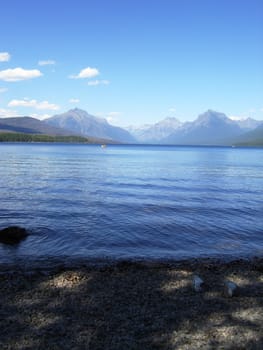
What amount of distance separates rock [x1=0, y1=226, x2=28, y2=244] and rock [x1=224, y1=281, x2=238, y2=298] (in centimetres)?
1103

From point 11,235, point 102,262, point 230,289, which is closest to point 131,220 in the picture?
point 11,235

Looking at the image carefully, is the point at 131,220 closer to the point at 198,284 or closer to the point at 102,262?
the point at 102,262

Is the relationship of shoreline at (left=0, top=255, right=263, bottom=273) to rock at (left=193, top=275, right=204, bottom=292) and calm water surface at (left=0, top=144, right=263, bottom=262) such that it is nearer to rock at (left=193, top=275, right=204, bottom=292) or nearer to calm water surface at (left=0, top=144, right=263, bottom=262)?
calm water surface at (left=0, top=144, right=263, bottom=262)

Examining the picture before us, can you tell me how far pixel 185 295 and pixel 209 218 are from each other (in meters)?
15.0

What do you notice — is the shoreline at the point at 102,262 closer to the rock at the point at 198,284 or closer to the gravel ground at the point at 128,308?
the gravel ground at the point at 128,308

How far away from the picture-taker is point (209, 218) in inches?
1038

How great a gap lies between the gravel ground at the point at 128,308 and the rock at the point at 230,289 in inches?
6.9

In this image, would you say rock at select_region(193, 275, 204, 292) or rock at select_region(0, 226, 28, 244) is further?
rock at select_region(0, 226, 28, 244)

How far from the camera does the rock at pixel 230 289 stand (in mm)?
11945

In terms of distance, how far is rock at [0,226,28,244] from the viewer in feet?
61.7

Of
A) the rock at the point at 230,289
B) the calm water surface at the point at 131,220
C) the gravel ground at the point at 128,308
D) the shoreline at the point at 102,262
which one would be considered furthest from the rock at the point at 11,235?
the rock at the point at 230,289

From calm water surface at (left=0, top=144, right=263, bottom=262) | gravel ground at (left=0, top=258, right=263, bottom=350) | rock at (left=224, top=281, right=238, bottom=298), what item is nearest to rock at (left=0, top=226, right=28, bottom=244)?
calm water surface at (left=0, top=144, right=263, bottom=262)

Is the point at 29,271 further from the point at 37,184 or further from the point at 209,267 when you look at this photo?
the point at 37,184

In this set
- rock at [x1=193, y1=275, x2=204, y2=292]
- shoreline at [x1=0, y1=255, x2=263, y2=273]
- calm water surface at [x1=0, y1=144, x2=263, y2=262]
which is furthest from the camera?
calm water surface at [x1=0, y1=144, x2=263, y2=262]
